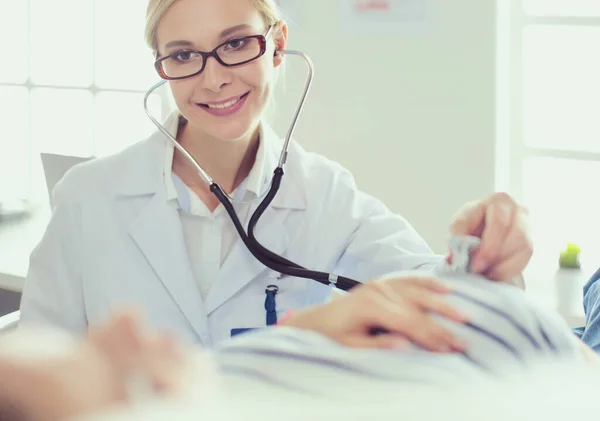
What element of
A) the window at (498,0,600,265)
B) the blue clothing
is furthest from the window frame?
the blue clothing

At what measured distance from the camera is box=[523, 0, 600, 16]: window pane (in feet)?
4.30

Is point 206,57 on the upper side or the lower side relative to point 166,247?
upper

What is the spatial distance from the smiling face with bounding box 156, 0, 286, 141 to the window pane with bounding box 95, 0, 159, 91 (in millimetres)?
1028

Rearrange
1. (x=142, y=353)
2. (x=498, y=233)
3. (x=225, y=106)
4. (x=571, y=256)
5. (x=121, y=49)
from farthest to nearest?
(x=121, y=49), (x=571, y=256), (x=225, y=106), (x=498, y=233), (x=142, y=353)

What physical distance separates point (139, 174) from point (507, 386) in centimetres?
65

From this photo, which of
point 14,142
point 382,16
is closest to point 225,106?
point 382,16

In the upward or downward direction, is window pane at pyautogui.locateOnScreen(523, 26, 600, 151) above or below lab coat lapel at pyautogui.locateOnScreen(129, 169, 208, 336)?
above

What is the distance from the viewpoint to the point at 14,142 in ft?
6.33

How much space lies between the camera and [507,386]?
6.3 inches

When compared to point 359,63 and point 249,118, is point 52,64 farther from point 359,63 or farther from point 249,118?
point 249,118

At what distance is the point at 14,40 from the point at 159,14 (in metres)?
1.37

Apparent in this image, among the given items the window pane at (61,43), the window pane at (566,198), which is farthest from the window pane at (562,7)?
the window pane at (61,43)

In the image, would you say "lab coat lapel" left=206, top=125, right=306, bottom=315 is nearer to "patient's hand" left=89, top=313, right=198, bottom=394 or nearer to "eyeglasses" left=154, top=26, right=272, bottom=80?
"eyeglasses" left=154, top=26, right=272, bottom=80

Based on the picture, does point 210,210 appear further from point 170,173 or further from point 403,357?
point 403,357
